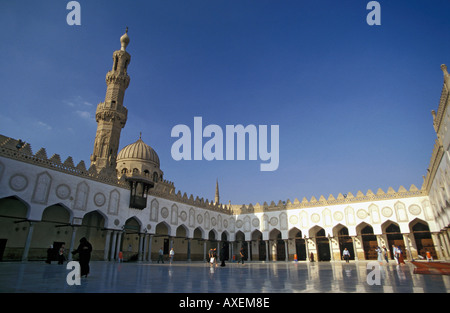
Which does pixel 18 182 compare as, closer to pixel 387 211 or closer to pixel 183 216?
pixel 183 216

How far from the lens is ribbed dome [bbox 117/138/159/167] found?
3331cm

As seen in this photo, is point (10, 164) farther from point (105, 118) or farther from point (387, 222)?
point (387, 222)

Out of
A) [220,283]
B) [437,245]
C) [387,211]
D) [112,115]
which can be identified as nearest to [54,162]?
[112,115]

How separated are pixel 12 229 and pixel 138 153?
53.6 ft

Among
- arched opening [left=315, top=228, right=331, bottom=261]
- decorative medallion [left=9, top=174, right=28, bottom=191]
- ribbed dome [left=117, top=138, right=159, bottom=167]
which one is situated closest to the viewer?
decorative medallion [left=9, top=174, right=28, bottom=191]

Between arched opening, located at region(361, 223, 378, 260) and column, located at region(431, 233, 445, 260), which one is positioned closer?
column, located at region(431, 233, 445, 260)

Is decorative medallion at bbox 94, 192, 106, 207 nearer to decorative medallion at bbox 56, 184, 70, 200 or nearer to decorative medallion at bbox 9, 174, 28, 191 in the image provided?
decorative medallion at bbox 56, 184, 70, 200

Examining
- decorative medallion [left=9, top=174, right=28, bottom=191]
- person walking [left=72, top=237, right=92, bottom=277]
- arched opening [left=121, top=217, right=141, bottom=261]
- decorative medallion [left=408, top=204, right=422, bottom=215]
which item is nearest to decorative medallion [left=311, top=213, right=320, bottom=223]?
decorative medallion [left=408, top=204, right=422, bottom=215]

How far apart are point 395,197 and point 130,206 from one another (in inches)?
969

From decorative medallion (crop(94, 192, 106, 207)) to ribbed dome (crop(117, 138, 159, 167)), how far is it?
12.0 m

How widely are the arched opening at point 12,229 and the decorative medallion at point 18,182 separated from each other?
1480mm

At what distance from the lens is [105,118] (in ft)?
Answer: 92.3

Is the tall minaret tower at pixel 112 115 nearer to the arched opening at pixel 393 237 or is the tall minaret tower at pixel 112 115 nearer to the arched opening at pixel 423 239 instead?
the arched opening at pixel 393 237

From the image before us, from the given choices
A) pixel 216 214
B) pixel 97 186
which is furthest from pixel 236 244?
pixel 97 186
